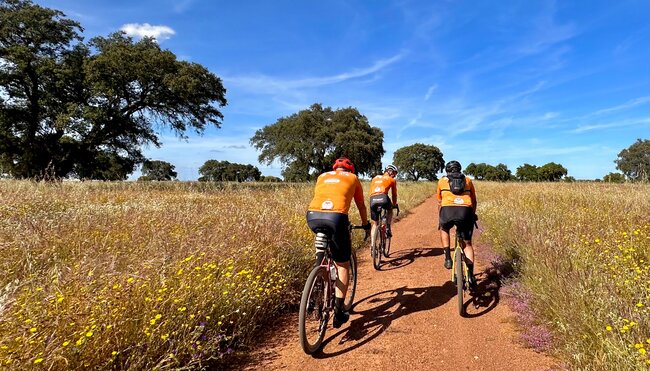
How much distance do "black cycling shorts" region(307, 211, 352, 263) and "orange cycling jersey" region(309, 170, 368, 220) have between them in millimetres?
79

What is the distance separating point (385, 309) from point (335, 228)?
2129 mm

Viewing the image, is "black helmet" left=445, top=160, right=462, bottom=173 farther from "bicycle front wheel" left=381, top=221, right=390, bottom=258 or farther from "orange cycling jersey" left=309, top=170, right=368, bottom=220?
"bicycle front wheel" left=381, top=221, right=390, bottom=258

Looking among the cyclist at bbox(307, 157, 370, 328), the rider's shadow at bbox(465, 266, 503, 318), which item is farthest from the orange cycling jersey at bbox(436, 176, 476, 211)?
the cyclist at bbox(307, 157, 370, 328)

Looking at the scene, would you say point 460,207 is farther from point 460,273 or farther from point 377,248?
point 377,248

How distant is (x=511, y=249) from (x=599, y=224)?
1.63m

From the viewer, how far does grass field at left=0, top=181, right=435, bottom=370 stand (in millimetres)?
2838

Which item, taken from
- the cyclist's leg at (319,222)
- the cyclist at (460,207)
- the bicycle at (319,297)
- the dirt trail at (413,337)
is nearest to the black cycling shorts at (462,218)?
the cyclist at (460,207)

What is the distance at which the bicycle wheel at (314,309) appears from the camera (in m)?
3.85

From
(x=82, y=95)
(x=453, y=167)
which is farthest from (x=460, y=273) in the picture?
(x=82, y=95)

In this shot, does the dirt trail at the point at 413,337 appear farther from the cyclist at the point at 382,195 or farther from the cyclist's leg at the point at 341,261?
the cyclist at the point at 382,195

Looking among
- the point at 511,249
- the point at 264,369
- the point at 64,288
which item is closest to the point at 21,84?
the point at 64,288

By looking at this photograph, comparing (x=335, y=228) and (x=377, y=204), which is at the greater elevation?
(x=377, y=204)

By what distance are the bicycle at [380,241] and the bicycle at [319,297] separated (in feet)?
11.1

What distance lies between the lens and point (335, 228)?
418 centimetres
